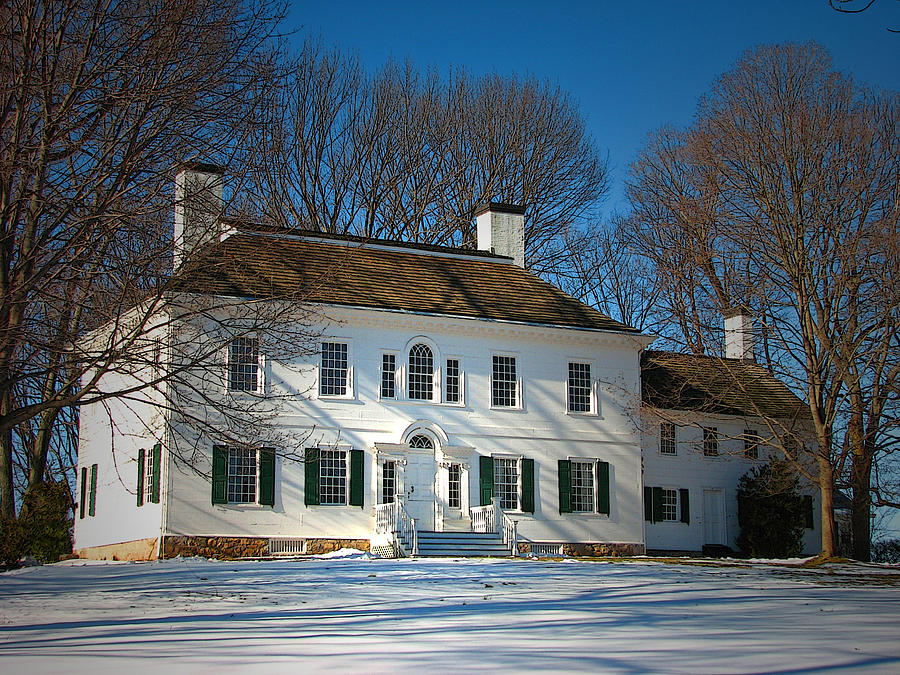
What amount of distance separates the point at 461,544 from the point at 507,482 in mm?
3042

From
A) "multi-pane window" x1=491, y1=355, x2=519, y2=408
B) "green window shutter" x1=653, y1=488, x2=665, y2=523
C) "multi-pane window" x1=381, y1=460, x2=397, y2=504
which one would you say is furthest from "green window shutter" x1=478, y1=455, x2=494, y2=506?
"green window shutter" x1=653, y1=488, x2=665, y2=523

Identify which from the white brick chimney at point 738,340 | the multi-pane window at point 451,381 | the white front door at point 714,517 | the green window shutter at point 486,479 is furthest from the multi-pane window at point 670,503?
the multi-pane window at point 451,381

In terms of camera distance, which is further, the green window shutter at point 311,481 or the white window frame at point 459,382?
the white window frame at point 459,382

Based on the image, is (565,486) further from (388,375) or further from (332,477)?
(332,477)

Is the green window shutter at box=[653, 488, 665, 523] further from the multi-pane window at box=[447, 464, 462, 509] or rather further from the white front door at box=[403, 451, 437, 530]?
the white front door at box=[403, 451, 437, 530]

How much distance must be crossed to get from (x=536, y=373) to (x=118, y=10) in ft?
57.5

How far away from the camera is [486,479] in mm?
28453

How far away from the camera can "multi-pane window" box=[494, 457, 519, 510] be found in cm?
2883

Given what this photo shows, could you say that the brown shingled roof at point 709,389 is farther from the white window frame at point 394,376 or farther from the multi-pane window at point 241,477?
the multi-pane window at point 241,477

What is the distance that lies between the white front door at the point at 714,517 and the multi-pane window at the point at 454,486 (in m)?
9.45

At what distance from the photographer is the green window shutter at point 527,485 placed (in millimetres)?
28812

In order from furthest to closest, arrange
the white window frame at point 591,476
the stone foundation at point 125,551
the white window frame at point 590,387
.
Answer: the white window frame at point 590,387 < the white window frame at point 591,476 < the stone foundation at point 125,551

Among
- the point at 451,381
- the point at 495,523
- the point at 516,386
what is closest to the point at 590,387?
the point at 516,386

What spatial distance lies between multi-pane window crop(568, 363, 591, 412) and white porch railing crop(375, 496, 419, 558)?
Answer: 6335mm
